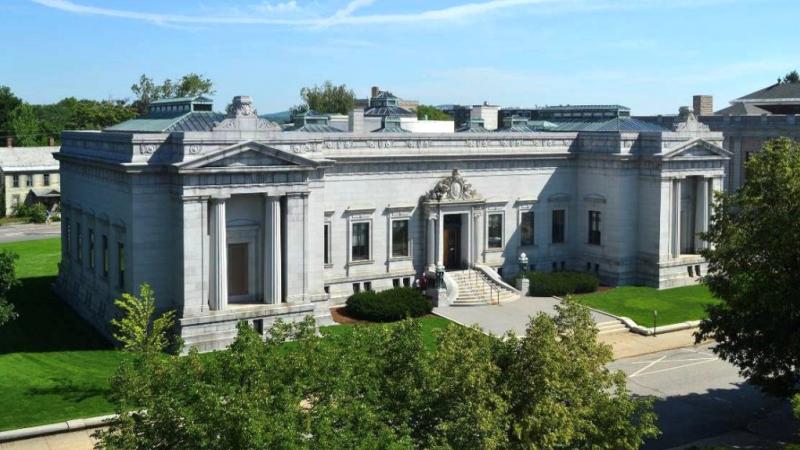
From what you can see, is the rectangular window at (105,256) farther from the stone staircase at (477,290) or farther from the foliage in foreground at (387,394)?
the foliage in foreground at (387,394)

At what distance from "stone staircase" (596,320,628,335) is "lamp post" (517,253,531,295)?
6.79 meters

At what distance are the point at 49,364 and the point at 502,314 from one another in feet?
76.3

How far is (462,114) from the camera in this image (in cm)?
11219

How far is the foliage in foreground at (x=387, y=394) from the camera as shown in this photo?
19.7 meters

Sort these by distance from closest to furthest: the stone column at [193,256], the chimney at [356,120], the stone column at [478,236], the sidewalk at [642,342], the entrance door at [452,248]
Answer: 1. the stone column at [193,256]
2. the sidewalk at [642,342]
3. the stone column at [478,236]
4. the entrance door at [452,248]
5. the chimney at [356,120]

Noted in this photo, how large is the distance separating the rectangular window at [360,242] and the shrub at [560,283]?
1046cm

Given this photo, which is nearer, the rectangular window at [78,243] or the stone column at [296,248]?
the stone column at [296,248]

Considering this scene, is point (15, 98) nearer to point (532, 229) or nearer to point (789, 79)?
point (532, 229)

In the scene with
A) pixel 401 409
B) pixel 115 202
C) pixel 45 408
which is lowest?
pixel 45 408

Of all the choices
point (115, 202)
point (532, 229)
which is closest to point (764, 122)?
point (532, 229)

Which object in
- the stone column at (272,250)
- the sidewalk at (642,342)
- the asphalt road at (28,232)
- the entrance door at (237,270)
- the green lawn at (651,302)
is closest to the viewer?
the stone column at (272,250)

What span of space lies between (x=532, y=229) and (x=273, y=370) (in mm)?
37684

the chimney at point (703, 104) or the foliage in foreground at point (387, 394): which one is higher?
the chimney at point (703, 104)

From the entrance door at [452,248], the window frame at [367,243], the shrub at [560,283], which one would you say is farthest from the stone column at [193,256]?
the shrub at [560,283]
